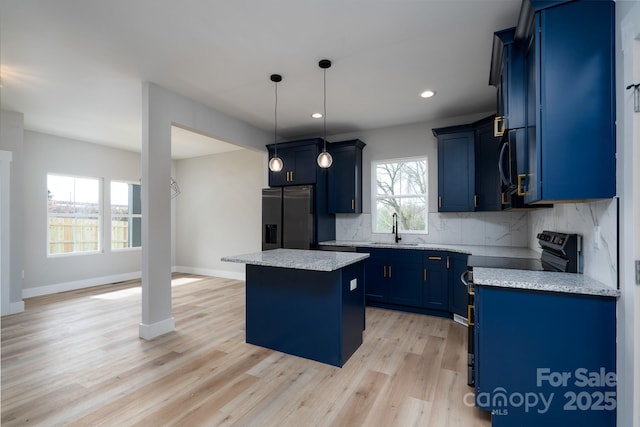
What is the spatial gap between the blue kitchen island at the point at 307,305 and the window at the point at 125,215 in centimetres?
479

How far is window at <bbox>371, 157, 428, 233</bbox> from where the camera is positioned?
4629 mm

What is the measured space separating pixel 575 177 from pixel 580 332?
2.87 ft

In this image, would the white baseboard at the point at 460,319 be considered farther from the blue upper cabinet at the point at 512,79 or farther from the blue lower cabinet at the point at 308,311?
the blue upper cabinet at the point at 512,79

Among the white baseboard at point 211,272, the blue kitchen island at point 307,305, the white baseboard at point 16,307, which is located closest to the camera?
the blue kitchen island at point 307,305

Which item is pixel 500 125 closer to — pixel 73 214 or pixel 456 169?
pixel 456 169

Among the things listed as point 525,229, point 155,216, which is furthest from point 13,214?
point 525,229

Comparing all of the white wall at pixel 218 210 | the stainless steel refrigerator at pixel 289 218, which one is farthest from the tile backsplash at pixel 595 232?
the white wall at pixel 218 210

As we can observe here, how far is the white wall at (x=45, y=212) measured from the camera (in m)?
4.93

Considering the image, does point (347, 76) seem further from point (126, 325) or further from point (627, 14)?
point (126, 325)

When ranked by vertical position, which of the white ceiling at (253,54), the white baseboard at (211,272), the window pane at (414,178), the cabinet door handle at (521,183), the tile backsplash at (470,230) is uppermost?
the white ceiling at (253,54)

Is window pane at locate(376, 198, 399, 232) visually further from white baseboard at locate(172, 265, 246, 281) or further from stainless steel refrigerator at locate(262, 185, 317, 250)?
white baseboard at locate(172, 265, 246, 281)

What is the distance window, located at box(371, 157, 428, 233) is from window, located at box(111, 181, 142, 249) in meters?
5.33

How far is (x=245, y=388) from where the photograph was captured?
228cm

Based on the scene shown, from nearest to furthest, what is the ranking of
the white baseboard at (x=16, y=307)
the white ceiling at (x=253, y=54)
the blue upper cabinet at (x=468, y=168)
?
the white ceiling at (x=253, y=54) < the blue upper cabinet at (x=468, y=168) < the white baseboard at (x=16, y=307)
